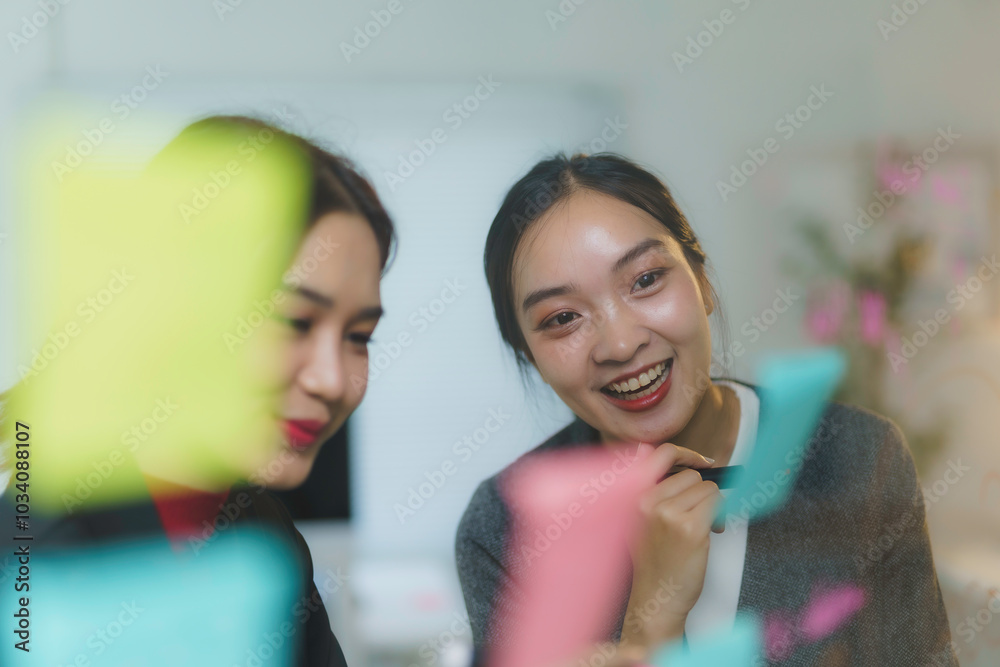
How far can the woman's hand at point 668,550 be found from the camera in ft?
3.62

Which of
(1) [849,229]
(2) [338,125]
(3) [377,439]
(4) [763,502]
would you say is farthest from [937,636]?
(2) [338,125]

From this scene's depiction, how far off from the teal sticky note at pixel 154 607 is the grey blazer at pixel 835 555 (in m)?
0.31

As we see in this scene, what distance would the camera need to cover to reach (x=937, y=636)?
47.0 inches

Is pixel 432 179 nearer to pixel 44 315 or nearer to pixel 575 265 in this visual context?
pixel 575 265

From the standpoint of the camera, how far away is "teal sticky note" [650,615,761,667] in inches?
44.8

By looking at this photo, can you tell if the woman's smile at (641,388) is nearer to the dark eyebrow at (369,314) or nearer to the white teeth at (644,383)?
the white teeth at (644,383)

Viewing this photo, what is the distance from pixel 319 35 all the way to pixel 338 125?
0.48 feet

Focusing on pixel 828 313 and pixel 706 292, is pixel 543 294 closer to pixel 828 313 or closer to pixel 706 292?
pixel 706 292

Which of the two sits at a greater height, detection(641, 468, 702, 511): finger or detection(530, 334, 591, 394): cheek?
detection(530, 334, 591, 394): cheek

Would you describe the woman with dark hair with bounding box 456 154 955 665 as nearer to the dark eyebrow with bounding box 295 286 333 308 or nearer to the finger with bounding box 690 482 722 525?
the finger with bounding box 690 482 722 525

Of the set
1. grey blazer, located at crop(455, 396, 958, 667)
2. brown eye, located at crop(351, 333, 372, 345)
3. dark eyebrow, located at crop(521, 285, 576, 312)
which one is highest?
dark eyebrow, located at crop(521, 285, 576, 312)

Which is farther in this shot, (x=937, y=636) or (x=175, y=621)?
(x=937, y=636)

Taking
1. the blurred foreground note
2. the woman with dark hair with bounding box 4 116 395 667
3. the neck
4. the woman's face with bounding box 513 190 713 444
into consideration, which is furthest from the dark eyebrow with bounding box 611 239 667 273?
the blurred foreground note

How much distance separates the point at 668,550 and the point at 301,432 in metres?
0.57
